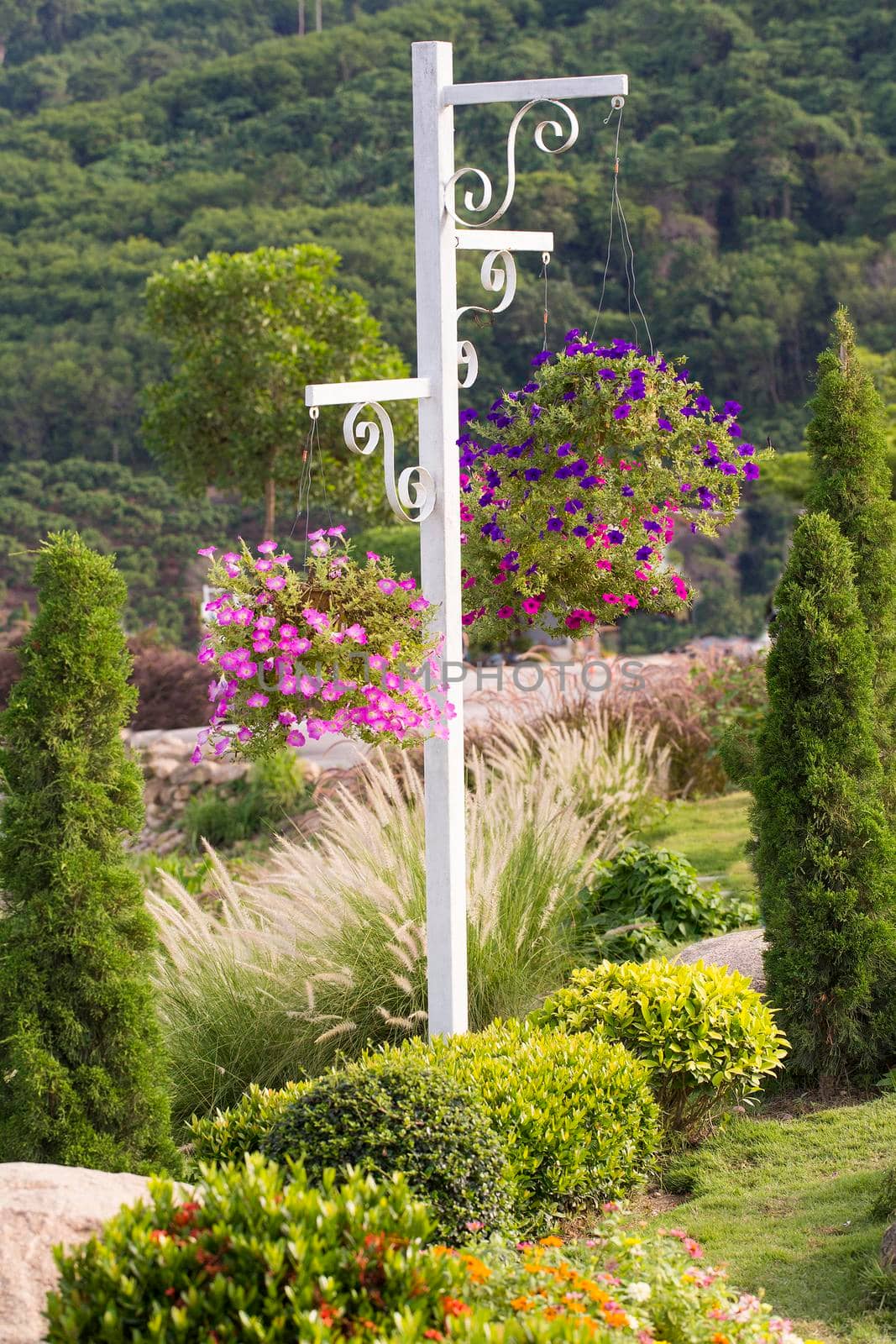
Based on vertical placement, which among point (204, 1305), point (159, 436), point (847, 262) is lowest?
point (204, 1305)

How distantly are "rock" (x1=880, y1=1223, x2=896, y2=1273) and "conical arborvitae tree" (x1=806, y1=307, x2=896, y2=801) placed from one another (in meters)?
1.81

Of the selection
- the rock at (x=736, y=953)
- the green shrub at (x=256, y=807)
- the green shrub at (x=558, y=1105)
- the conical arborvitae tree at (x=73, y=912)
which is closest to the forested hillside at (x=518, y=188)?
the green shrub at (x=256, y=807)

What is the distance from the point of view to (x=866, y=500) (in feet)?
16.2

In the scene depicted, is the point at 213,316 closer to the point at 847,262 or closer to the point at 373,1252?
the point at 373,1252

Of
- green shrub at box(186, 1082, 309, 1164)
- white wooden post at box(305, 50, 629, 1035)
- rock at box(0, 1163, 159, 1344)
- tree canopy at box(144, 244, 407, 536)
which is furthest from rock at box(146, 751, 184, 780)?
rock at box(0, 1163, 159, 1344)

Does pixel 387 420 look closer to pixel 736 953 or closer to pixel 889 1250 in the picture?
pixel 889 1250

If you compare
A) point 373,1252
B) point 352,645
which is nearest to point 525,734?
point 352,645

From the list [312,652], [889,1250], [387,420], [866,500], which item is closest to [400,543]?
[866,500]

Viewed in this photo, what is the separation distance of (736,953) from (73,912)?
2830mm

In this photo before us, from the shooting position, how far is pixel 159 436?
1577 centimetres

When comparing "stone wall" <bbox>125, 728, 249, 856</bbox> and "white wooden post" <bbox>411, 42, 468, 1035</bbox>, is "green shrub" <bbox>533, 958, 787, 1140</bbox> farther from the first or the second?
"stone wall" <bbox>125, 728, 249, 856</bbox>

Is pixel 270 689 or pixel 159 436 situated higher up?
pixel 159 436

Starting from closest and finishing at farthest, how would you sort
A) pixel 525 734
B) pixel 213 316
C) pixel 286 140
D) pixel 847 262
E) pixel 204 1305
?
pixel 204 1305 → pixel 525 734 → pixel 213 316 → pixel 847 262 → pixel 286 140

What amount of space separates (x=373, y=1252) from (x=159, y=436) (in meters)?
14.2
